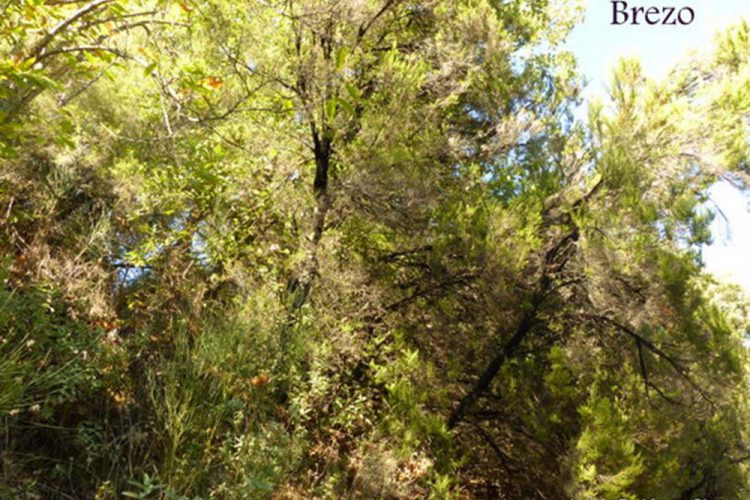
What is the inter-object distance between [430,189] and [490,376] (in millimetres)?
2332

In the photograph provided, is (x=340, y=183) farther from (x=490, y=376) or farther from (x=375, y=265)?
(x=490, y=376)

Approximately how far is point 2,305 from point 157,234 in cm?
241

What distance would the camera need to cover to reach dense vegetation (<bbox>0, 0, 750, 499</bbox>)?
442 centimetres

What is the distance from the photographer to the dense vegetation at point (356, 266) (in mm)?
4418

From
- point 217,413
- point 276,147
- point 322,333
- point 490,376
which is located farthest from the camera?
point 276,147

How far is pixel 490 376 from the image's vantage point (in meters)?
6.13

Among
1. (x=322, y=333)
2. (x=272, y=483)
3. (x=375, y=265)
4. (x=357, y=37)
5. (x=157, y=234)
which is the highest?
(x=357, y=37)

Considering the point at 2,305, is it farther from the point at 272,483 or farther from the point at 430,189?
the point at 430,189

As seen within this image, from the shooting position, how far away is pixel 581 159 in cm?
615

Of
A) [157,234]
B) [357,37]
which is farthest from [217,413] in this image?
[357,37]

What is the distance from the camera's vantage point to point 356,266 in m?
6.46

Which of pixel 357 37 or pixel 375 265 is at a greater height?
pixel 357 37

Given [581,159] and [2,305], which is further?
[581,159]

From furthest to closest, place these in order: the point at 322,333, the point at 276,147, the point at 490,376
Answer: the point at 276,147 < the point at 490,376 < the point at 322,333
